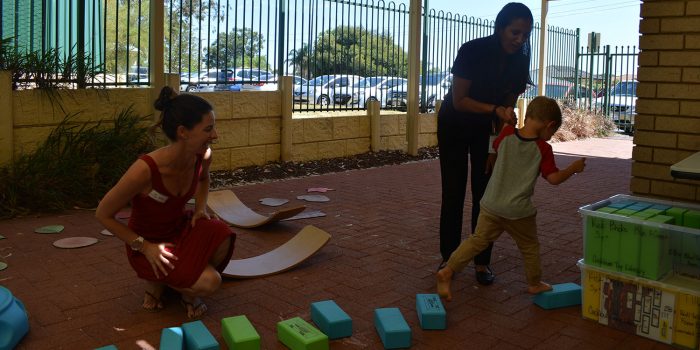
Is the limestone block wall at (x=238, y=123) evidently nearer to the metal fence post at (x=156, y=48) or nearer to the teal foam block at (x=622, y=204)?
the metal fence post at (x=156, y=48)

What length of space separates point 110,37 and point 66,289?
443 cm

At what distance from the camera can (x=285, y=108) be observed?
30.3 feet

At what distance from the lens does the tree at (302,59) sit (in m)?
9.55

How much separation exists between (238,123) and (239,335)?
239 inches

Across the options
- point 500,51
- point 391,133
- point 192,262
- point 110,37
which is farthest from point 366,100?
point 192,262

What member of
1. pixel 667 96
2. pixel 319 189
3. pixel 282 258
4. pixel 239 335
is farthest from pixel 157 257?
pixel 319 189

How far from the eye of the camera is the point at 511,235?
3654mm

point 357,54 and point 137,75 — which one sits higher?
point 357,54

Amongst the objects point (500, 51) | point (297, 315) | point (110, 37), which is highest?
point (110, 37)

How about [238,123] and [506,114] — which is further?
[238,123]

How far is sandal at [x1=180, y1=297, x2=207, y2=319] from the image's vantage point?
3448 mm

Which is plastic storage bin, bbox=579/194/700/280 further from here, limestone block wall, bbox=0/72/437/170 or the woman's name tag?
limestone block wall, bbox=0/72/437/170

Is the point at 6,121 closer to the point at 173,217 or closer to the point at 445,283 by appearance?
the point at 173,217

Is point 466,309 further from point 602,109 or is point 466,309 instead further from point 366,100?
point 602,109
